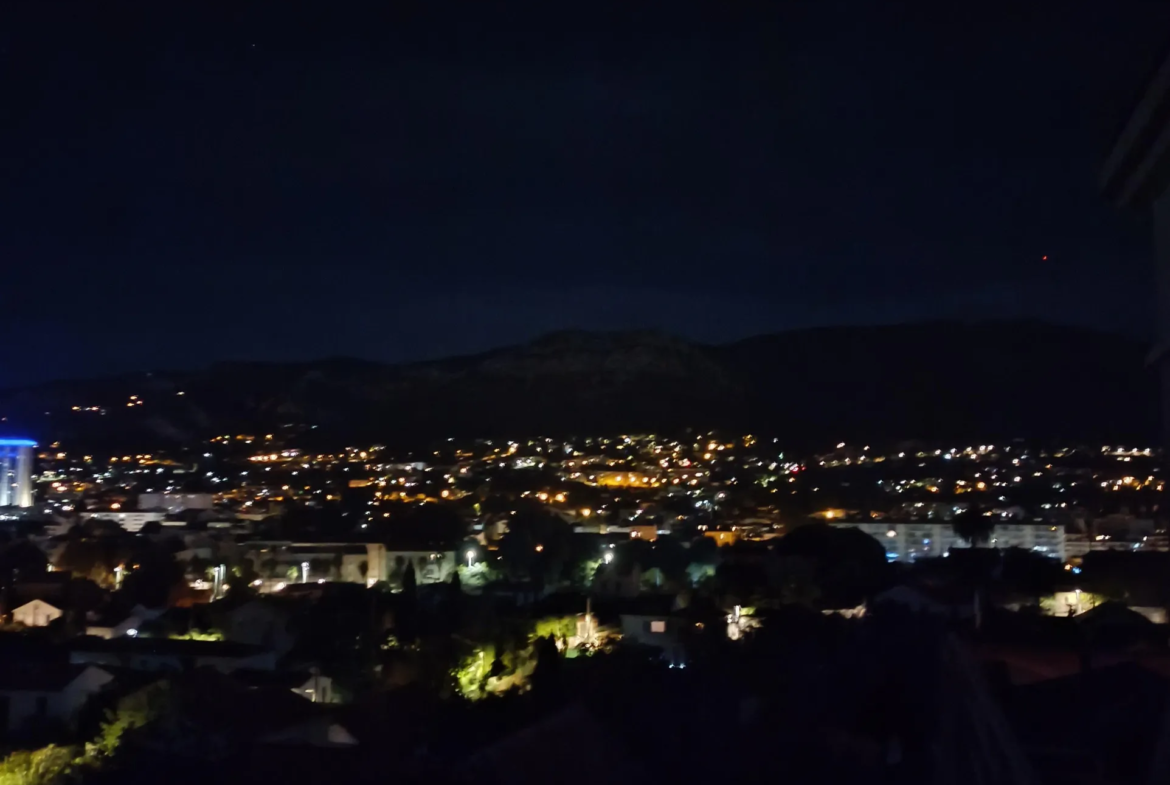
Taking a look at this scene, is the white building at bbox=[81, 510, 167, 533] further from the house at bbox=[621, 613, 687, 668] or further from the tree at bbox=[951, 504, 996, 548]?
the house at bbox=[621, 613, 687, 668]

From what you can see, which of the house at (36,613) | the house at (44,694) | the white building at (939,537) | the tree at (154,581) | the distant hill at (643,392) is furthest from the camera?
A: the distant hill at (643,392)

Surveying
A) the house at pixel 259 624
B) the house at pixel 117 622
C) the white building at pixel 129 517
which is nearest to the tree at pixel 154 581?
the house at pixel 117 622

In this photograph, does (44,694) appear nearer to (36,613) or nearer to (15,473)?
(36,613)

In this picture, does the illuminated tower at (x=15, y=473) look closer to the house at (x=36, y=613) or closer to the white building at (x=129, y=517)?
the white building at (x=129, y=517)

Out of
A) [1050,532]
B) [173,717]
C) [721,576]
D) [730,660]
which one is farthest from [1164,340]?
[1050,532]

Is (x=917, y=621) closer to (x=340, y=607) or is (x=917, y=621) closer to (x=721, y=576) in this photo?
(x=340, y=607)

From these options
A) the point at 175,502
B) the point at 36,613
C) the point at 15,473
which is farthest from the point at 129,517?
the point at 36,613

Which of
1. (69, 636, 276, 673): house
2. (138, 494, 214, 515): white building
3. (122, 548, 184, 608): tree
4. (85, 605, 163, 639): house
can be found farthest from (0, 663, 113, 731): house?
(138, 494, 214, 515): white building
